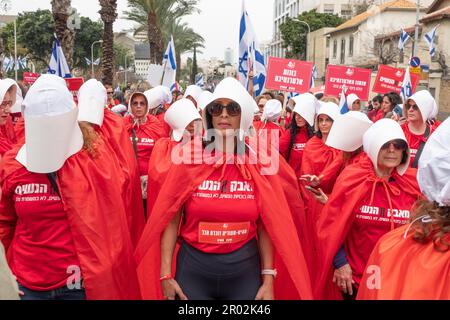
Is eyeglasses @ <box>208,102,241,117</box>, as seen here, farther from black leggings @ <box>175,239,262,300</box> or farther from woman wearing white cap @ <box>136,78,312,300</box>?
black leggings @ <box>175,239,262,300</box>

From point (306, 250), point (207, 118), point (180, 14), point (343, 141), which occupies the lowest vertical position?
point (306, 250)

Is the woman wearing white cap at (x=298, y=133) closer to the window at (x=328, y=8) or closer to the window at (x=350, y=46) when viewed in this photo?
the window at (x=350, y=46)

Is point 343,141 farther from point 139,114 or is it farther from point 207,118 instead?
point 139,114

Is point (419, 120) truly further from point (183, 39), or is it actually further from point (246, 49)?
point (183, 39)

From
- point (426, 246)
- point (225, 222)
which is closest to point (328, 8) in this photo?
point (225, 222)

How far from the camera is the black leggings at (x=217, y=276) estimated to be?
3.20 metres

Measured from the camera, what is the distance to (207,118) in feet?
11.4

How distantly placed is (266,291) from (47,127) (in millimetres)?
1656

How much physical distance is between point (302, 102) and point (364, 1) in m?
66.6

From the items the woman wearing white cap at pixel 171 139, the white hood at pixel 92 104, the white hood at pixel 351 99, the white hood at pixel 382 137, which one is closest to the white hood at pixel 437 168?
the white hood at pixel 382 137

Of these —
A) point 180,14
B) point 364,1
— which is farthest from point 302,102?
point 364,1

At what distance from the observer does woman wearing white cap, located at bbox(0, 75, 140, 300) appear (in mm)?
3178

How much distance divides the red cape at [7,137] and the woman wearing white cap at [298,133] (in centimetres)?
324

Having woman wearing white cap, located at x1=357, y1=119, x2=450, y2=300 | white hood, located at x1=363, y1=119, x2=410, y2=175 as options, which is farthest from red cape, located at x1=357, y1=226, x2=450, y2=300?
white hood, located at x1=363, y1=119, x2=410, y2=175
